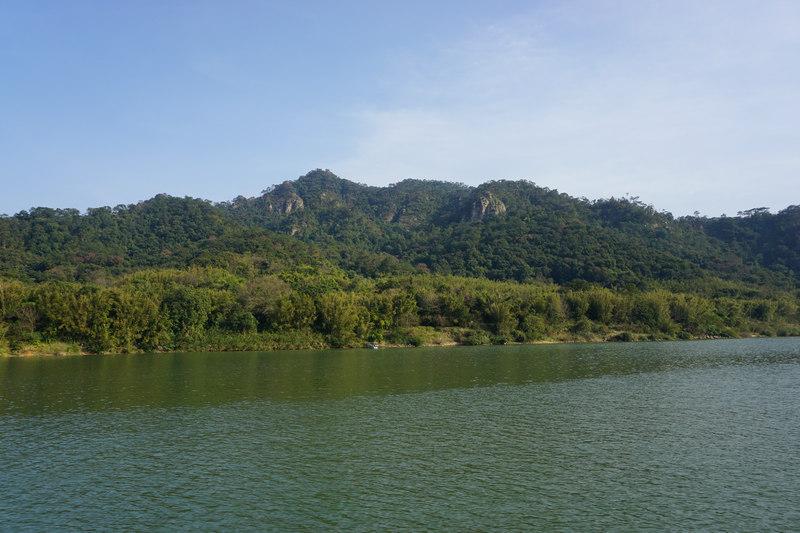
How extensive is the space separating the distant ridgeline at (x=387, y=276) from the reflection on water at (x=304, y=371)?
5.62 m

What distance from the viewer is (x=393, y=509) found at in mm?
14953

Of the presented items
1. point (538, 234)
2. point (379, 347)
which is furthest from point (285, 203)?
point (379, 347)

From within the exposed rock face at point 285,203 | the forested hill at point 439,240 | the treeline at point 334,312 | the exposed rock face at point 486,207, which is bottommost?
the treeline at point 334,312

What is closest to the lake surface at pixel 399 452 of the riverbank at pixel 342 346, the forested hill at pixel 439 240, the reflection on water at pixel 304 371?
the reflection on water at pixel 304 371

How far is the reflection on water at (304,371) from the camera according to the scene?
31516mm

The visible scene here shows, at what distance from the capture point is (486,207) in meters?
157

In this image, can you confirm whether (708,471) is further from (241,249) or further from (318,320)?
(241,249)

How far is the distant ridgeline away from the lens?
197 ft

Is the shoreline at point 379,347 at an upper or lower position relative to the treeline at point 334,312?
lower

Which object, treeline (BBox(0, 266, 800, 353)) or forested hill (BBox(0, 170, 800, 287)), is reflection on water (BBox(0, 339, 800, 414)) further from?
forested hill (BBox(0, 170, 800, 287))

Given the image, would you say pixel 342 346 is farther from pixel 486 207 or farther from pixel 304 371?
pixel 486 207

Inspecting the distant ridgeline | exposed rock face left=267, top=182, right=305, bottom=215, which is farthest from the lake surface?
exposed rock face left=267, top=182, right=305, bottom=215

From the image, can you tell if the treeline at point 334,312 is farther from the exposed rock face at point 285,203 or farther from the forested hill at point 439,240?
the exposed rock face at point 285,203

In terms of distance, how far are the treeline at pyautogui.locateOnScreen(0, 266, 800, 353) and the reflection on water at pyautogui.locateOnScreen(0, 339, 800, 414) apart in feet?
14.8
